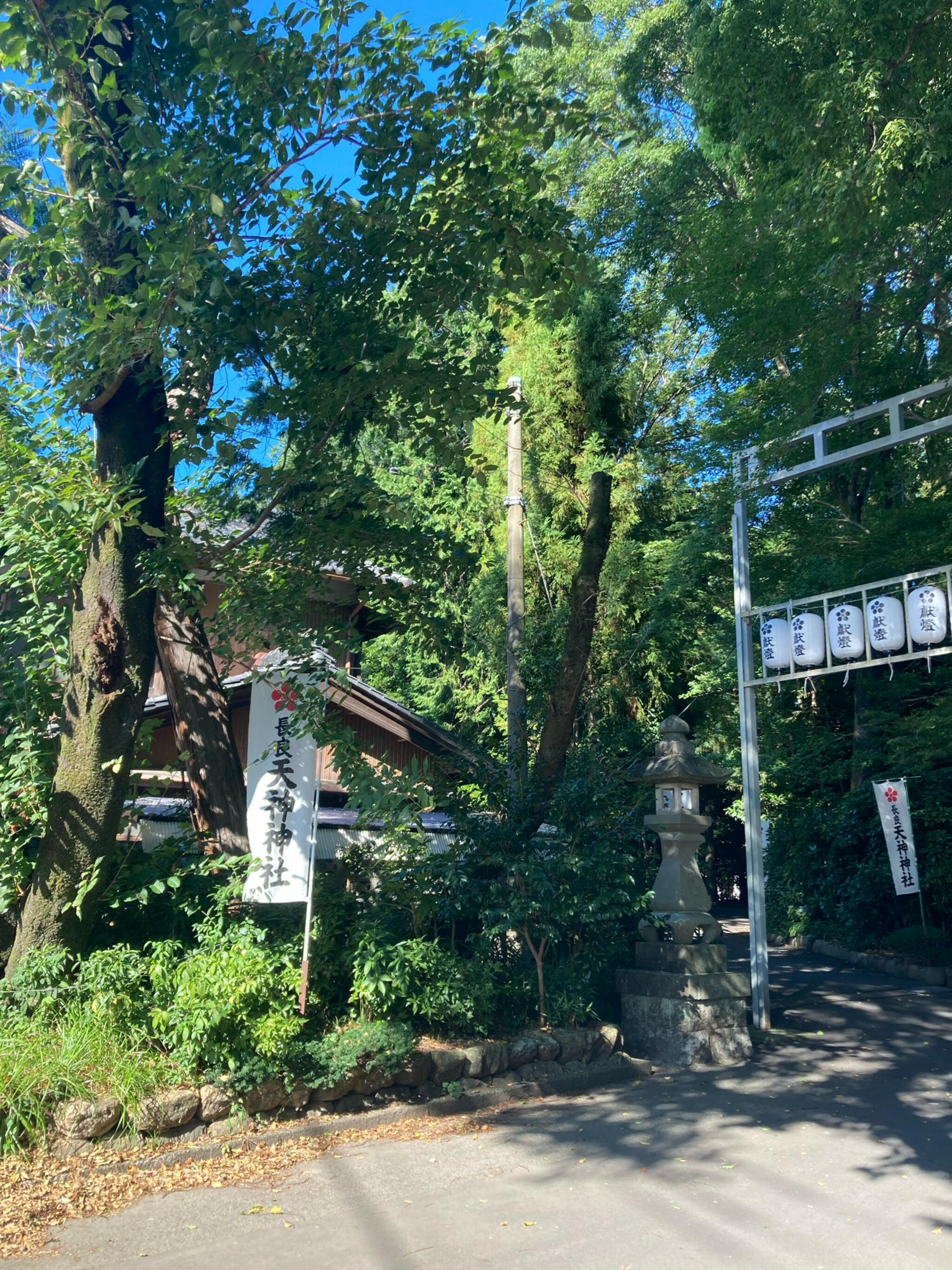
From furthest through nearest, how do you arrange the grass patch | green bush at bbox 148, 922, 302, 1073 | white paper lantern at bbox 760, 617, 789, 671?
white paper lantern at bbox 760, 617, 789, 671 < green bush at bbox 148, 922, 302, 1073 < the grass patch

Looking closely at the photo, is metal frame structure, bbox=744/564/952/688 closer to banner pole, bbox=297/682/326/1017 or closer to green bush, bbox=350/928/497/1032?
green bush, bbox=350/928/497/1032

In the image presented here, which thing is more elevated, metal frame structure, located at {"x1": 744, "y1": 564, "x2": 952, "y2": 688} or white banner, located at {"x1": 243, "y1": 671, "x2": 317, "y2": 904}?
metal frame structure, located at {"x1": 744, "y1": 564, "x2": 952, "y2": 688}

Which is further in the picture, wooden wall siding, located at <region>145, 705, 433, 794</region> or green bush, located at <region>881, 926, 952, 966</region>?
green bush, located at <region>881, 926, 952, 966</region>

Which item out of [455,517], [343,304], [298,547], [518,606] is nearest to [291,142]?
[343,304]

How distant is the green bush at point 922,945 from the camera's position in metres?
17.0

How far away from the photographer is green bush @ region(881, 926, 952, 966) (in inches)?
671

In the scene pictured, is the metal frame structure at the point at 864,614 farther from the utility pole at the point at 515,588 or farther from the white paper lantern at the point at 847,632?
the utility pole at the point at 515,588

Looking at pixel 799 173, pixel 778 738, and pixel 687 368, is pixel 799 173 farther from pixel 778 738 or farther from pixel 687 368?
pixel 778 738

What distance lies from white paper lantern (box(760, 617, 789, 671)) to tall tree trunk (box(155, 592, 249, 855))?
601cm

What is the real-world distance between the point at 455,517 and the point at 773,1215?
70.2ft

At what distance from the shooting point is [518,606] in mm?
Result: 13953

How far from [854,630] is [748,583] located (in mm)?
1605

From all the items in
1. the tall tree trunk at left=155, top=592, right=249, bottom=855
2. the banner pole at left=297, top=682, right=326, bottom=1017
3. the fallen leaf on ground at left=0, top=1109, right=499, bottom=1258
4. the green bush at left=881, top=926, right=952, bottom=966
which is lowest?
the fallen leaf on ground at left=0, top=1109, right=499, bottom=1258

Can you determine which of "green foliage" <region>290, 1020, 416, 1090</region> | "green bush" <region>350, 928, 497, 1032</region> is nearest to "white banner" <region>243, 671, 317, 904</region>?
"green bush" <region>350, 928, 497, 1032</region>
